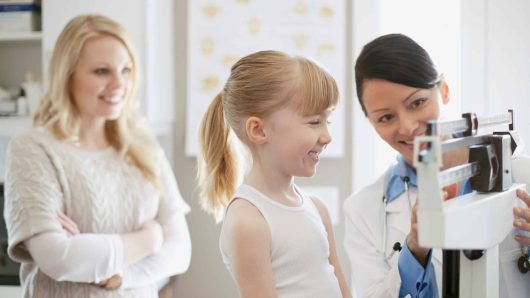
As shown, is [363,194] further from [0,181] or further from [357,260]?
[0,181]

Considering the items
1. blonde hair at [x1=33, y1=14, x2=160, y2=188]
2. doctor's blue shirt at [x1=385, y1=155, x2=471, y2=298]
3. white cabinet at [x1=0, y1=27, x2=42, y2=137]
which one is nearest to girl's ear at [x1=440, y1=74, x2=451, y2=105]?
doctor's blue shirt at [x1=385, y1=155, x2=471, y2=298]

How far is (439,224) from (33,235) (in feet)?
4.37

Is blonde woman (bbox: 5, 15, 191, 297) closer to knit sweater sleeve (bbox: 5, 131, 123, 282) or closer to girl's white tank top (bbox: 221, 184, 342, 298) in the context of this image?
knit sweater sleeve (bbox: 5, 131, 123, 282)

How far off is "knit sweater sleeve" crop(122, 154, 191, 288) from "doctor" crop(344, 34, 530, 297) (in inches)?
27.6

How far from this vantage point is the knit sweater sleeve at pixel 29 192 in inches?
70.1

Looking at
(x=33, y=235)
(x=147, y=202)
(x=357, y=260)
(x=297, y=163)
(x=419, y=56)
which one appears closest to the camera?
(x=297, y=163)

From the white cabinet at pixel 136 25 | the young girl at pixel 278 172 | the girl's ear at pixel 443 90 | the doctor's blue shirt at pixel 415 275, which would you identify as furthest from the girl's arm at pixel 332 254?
the white cabinet at pixel 136 25

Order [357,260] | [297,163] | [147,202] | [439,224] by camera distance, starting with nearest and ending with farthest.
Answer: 1. [439,224]
2. [297,163]
3. [357,260]
4. [147,202]

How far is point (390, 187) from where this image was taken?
1.61 metres

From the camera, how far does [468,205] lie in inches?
33.2

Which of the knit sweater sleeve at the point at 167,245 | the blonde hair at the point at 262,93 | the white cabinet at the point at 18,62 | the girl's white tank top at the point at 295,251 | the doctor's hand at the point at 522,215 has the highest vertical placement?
the white cabinet at the point at 18,62

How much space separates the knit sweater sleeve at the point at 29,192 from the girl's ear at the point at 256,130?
77 centimetres

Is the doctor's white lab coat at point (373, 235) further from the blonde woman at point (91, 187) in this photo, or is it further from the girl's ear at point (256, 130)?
the blonde woman at point (91, 187)

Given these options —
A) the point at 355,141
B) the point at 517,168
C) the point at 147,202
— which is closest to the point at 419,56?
the point at 517,168
